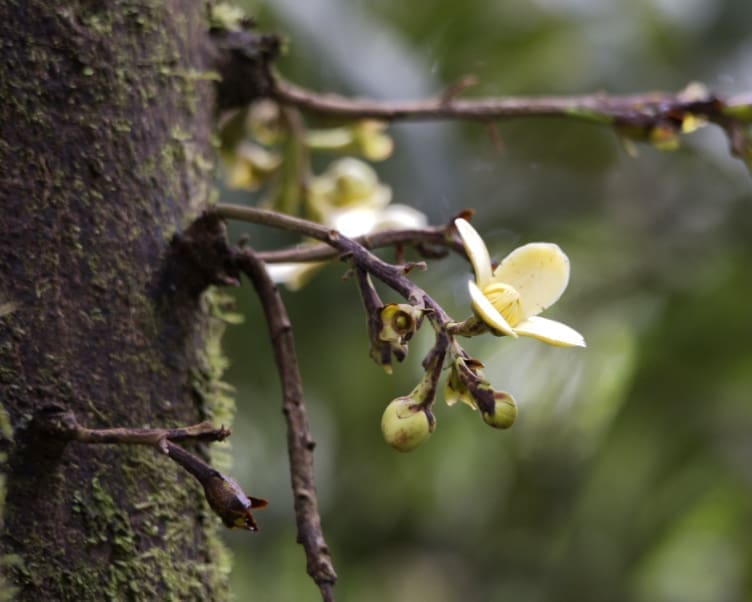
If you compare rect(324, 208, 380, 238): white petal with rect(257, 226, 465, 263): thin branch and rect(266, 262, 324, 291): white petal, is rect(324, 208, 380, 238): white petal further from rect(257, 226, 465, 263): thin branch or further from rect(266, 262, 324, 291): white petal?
rect(257, 226, 465, 263): thin branch

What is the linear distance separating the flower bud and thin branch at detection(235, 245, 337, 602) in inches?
3.2

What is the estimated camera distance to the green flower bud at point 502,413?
466 millimetres

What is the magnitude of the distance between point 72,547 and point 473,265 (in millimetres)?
256

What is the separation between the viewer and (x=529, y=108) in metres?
0.85

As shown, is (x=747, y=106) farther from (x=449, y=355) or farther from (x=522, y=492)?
(x=522, y=492)

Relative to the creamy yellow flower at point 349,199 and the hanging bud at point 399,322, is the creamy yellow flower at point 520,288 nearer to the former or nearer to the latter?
the hanging bud at point 399,322

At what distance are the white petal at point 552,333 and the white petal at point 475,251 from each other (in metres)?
0.03

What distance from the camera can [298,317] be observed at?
205 centimetres

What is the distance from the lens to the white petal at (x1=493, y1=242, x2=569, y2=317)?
530mm

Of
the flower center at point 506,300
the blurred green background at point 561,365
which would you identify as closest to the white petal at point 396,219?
the flower center at point 506,300

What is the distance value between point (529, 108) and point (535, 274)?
35 cm

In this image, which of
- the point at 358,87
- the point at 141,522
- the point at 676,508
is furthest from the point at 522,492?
the point at 141,522

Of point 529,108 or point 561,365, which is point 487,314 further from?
point 561,365

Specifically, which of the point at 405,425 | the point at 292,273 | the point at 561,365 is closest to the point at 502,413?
the point at 405,425
